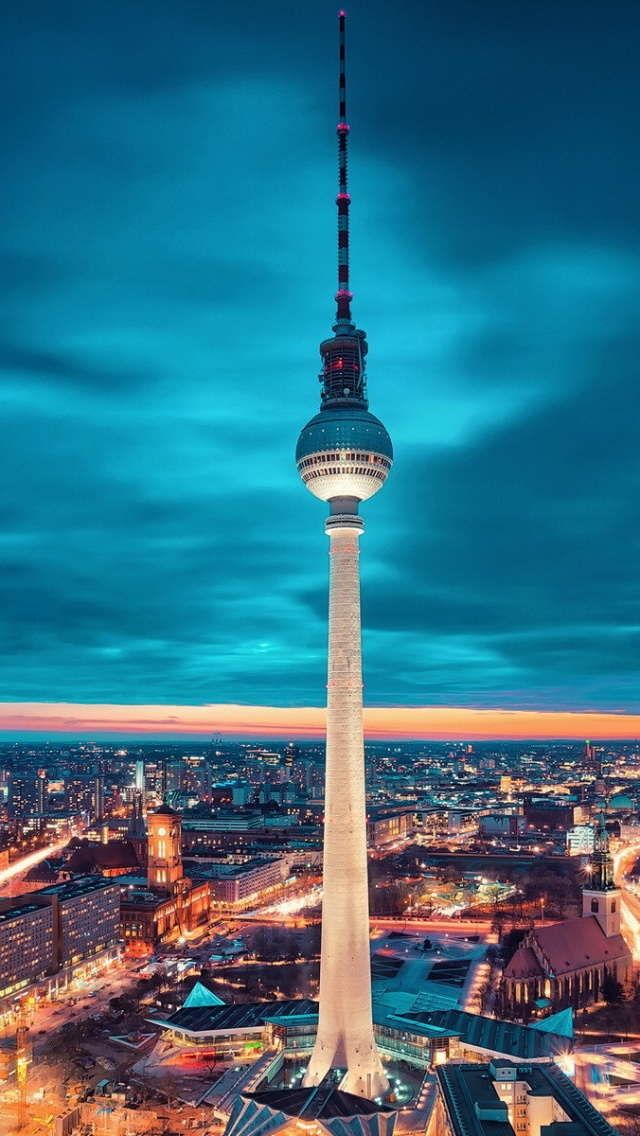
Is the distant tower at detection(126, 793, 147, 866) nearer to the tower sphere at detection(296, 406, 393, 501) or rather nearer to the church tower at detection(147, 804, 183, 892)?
the church tower at detection(147, 804, 183, 892)

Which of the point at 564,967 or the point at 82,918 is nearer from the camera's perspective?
the point at 564,967

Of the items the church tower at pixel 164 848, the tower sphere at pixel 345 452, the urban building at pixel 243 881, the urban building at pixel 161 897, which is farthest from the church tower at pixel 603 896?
the urban building at pixel 243 881

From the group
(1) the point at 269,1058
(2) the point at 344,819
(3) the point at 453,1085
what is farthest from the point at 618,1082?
(2) the point at 344,819

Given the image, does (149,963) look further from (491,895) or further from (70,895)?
(491,895)

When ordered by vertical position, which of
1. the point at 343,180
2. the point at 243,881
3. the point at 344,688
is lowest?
the point at 243,881

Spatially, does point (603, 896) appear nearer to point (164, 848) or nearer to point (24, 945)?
point (24, 945)

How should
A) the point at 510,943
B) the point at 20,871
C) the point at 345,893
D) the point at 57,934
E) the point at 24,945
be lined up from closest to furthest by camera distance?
the point at 345,893 → the point at 24,945 → the point at 57,934 → the point at 510,943 → the point at 20,871

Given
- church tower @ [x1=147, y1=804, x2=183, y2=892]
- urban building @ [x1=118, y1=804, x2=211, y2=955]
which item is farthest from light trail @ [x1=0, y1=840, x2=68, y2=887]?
church tower @ [x1=147, y1=804, x2=183, y2=892]

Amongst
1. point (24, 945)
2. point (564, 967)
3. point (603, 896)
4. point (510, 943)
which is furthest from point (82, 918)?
point (603, 896)

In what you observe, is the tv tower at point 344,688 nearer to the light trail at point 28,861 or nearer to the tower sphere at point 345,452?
the tower sphere at point 345,452
